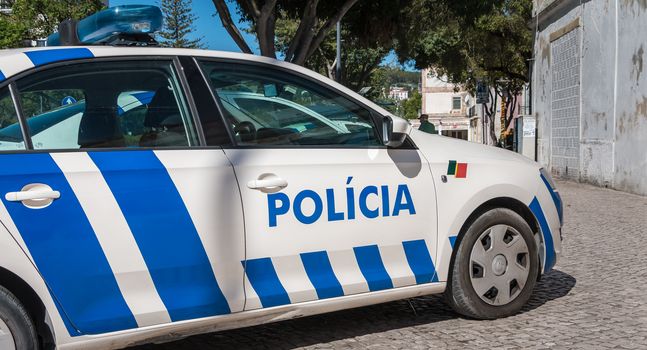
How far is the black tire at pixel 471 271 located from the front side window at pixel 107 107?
5.88ft

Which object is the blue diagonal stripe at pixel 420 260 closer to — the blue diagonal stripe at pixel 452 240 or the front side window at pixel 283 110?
the blue diagonal stripe at pixel 452 240

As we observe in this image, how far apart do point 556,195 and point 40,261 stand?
132 inches

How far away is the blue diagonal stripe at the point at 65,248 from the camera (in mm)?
3184

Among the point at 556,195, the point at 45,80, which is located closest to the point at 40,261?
the point at 45,80

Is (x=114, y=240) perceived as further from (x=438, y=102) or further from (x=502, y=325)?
(x=438, y=102)

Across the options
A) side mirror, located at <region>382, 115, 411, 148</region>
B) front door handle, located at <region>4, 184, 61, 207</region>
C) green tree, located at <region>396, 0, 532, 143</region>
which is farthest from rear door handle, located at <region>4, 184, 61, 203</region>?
green tree, located at <region>396, 0, 532, 143</region>

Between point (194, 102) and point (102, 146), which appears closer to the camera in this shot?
point (102, 146)

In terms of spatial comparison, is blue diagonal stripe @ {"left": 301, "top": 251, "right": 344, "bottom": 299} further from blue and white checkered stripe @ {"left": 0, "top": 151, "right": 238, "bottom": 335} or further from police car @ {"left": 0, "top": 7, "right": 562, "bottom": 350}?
blue and white checkered stripe @ {"left": 0, "top": 151, "right": 238, "bottom": 335}

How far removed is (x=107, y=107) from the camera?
3695mm

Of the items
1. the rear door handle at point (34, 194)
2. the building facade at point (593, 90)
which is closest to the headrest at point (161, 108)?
the rear door handle at point (34, 194)

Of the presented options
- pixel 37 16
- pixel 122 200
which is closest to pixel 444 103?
pixel 37 16

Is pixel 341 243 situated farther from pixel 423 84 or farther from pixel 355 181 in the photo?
pixel 423 84

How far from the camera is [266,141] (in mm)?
3979

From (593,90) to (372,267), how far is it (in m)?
14.2
